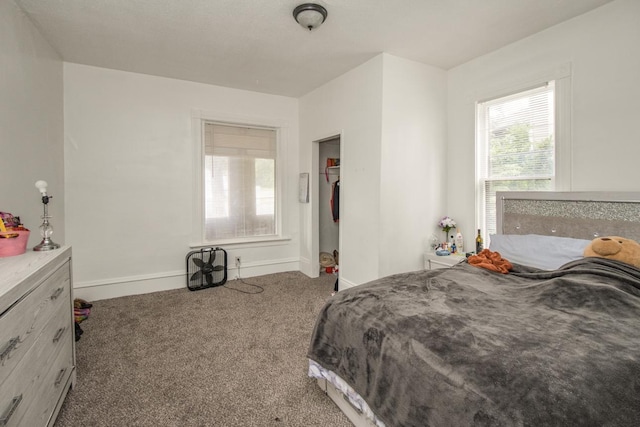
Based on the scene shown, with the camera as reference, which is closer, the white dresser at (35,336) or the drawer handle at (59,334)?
the white dresser at (35,336)

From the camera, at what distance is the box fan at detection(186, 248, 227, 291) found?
12.8ft

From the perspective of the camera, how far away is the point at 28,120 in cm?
252

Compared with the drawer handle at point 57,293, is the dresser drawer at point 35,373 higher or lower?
lower

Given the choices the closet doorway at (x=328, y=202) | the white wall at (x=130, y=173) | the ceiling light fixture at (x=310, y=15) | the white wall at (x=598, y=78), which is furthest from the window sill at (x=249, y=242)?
the white wall at (x=598, y=78)

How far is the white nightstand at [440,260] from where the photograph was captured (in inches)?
126

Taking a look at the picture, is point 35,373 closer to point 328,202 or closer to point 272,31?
point 272,31

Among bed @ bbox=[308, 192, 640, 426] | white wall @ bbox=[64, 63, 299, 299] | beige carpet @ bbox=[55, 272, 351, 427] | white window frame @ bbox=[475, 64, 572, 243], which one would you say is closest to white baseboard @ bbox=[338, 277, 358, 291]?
beige carpet @ bbox=[55, 272, 351, 427]

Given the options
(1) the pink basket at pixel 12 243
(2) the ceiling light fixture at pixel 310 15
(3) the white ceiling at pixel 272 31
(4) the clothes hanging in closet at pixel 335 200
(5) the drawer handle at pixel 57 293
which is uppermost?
(3) the white ceiling at pixel 272 31

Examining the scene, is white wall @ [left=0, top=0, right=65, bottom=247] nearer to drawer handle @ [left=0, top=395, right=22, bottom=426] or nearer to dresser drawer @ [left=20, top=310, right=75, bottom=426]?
dresser drawer @ [left=20, top=310, right=75, bottom=426]

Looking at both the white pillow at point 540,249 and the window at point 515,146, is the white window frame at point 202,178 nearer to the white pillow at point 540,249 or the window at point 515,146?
the window at point 515,146

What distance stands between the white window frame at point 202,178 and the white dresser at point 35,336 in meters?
2.19

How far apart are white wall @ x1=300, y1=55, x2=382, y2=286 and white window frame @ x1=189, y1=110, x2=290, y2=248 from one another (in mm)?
673

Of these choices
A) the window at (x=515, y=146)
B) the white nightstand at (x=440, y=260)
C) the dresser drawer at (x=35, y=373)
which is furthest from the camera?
the white nightstand at (x=440, y=260)

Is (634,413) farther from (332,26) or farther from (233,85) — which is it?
(233,85)
